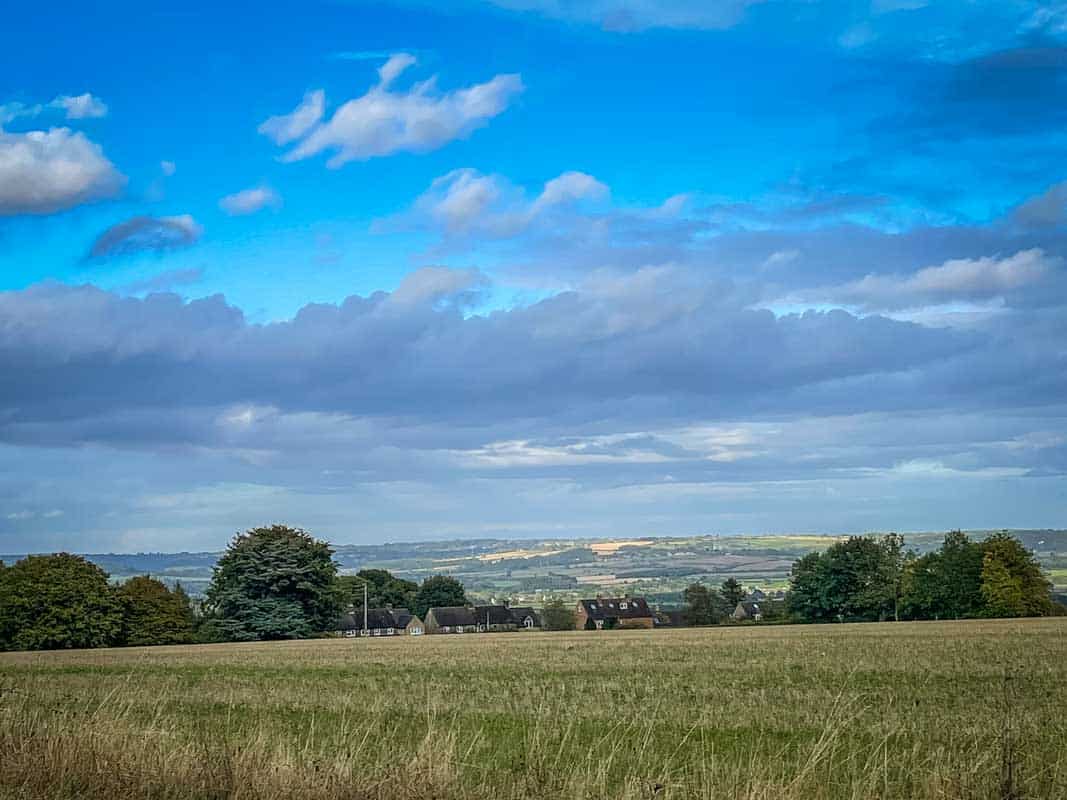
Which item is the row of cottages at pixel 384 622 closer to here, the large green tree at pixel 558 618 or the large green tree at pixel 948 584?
the large green tree at pixel 558 618

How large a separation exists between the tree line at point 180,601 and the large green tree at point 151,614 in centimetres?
9

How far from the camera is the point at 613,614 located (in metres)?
159

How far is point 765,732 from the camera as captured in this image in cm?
1834

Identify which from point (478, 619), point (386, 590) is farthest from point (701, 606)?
point (386, 590)

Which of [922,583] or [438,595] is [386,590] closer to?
[438,595]

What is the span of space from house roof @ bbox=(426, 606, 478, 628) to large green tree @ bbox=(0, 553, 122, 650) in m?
64.2

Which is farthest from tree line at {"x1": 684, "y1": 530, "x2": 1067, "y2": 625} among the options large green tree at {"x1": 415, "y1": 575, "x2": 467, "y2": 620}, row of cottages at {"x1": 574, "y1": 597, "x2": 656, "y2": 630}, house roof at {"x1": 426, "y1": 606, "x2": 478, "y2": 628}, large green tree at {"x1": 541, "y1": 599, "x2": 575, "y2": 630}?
large green tree at {"x1": 415, "y1": 575, "x2": 467, "y2": 620}

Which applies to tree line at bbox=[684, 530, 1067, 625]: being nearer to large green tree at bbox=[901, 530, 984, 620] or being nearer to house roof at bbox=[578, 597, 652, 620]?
large green tree at bbox=[901, 530, 984, 620]

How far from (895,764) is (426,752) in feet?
16.0

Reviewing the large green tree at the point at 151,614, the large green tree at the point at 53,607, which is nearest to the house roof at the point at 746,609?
the large green tree at the point at 151,614

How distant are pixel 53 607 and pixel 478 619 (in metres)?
77.0

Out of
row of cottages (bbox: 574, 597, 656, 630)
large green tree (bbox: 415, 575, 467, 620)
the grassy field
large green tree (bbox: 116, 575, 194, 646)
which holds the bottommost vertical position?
row of cottages (bbox: 574, 597, 656, 630)

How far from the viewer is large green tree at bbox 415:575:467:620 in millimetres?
155125

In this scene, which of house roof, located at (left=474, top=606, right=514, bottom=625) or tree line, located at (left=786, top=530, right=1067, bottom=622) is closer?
tree line, located at (left=786, top=530, right=1067, bottom=622)
